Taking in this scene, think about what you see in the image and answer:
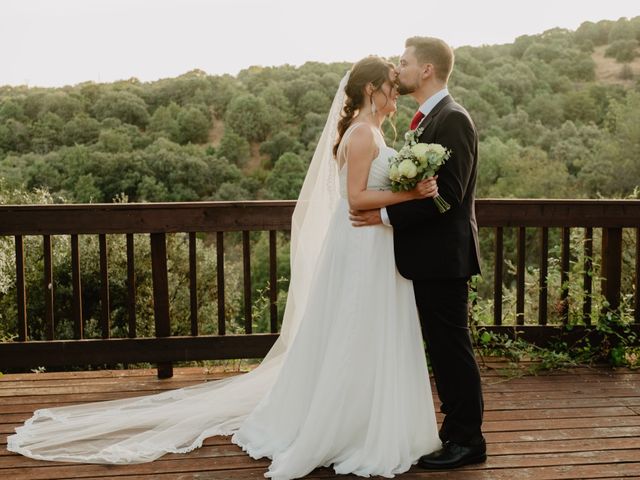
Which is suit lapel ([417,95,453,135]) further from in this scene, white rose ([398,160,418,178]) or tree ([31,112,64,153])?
tree ([31,112,64,153])

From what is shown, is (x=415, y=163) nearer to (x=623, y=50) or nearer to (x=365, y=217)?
(x=365, y=217)

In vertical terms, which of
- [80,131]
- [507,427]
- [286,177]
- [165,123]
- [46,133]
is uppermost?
[165,123]

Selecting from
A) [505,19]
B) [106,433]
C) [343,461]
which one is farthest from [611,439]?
[505,19]

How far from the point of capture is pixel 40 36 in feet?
83.9

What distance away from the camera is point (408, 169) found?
9.30 feet

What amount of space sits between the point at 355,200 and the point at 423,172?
39 centimetres

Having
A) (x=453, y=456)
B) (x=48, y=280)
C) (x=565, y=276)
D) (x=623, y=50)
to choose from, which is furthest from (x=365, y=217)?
(x=623, y=50)

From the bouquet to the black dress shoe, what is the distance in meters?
1.10

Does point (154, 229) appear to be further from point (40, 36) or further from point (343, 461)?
point (40, 36)

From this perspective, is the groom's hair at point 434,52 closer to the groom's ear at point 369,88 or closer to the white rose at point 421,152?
the groom's ear at point 369,88

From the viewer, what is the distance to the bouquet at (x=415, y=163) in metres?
2.83

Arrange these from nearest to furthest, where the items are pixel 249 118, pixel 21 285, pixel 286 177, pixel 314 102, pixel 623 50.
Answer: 1. pixel 21 285
2. pixel 286 177
3. pixel 314 102
4. pixel 249 118
5. pixel 623 50

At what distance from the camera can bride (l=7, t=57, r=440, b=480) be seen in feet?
10.1

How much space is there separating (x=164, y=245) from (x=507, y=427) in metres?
2.40
